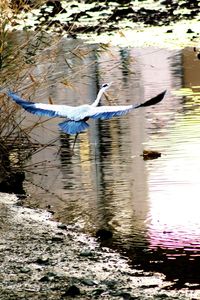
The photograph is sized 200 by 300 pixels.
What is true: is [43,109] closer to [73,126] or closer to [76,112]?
[76,112]

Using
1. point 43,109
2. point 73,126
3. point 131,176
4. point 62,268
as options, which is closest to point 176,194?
point 131,176

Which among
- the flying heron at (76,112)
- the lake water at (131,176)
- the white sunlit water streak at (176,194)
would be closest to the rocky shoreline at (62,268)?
the lake water at (131,176)

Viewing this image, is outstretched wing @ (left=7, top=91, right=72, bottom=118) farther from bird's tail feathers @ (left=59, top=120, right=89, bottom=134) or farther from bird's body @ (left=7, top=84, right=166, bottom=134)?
bird's tail feathers @ (left=59, top=120, right=89, bottom=134)

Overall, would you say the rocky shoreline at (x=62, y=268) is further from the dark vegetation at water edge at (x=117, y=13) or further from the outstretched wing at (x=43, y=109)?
the dark vegetation at water edge at (x=117, y=13)

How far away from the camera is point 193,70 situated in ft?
61.2

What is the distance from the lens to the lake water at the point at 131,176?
784 cm

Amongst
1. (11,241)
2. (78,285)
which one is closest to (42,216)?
(11,241)

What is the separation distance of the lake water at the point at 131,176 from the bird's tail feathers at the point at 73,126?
96 cm

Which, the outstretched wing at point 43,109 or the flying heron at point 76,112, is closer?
the flying heron at point 76,112

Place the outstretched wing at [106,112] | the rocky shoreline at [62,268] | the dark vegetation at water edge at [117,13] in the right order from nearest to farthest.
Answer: the rocky shoreline at [62,268] < the outstretched wing at [106,112] < the dark vegetation at water edge at [117,13]

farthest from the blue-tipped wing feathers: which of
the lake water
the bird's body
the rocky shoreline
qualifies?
the lake water

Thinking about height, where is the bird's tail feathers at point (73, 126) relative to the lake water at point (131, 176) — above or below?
above

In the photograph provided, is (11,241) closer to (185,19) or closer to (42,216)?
(42,216)

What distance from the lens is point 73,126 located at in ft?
23.8
